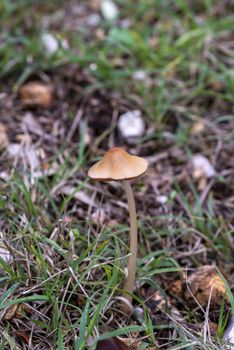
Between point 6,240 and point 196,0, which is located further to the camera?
point 196,0

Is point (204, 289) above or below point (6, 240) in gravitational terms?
below

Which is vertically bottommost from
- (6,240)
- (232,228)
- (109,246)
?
(232,228)

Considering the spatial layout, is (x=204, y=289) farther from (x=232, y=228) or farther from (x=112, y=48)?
(x=112, y=48)

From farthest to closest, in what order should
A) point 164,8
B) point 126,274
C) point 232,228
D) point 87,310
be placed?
point 164,8
point 232,228
point 126,274
point 87,310

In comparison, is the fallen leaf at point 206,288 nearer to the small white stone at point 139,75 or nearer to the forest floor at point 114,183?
the forest floor at point 114,183

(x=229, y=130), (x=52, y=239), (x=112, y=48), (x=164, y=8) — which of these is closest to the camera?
(x=52, y=239)

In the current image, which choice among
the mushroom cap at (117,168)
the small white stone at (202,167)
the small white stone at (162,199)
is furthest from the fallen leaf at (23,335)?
the small white stone at (202,167)

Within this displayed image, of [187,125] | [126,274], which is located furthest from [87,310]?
[187,125]
